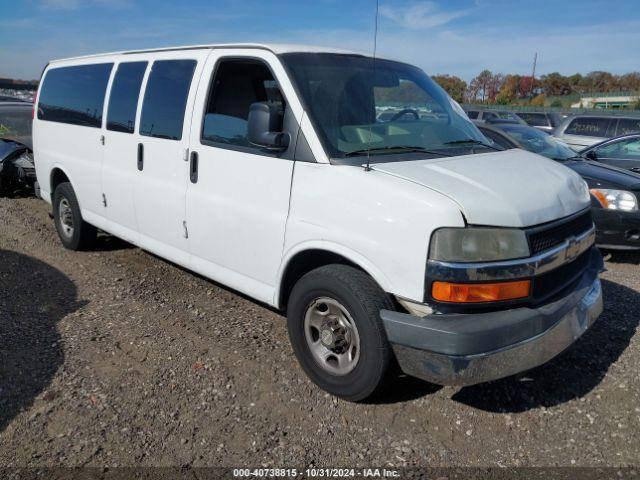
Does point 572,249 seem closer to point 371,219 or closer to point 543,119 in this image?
point 371,219

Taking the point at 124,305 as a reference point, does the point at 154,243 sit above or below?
above

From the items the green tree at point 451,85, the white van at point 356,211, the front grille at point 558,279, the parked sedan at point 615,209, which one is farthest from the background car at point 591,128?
the front grille at point 558,279

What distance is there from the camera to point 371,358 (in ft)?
9.70

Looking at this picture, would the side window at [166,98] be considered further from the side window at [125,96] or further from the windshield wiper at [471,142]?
the windshield wiper at [471,142]

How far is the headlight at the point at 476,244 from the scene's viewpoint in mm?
2674

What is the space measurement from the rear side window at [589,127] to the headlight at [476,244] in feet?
38.0

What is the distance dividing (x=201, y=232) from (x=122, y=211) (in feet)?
4.33

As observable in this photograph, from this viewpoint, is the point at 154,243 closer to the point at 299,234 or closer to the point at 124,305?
the point at 124,305

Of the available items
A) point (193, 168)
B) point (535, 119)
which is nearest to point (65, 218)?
point (193, 168)

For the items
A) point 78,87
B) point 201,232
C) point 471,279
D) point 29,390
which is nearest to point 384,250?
point 471,279

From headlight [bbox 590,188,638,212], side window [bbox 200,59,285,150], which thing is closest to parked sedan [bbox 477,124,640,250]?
headlight [bbox 590,188,638,212]

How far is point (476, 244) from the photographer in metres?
2.70

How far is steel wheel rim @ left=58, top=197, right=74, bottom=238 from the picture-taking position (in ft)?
20.1

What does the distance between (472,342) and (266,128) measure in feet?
5.57
